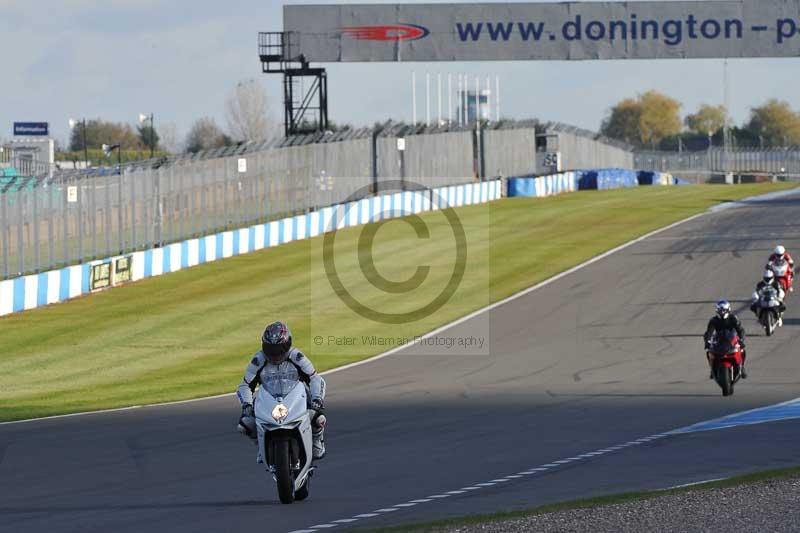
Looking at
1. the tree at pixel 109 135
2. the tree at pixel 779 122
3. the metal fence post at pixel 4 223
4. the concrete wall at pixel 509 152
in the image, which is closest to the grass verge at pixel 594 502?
the metal fence post at pixel 4 223

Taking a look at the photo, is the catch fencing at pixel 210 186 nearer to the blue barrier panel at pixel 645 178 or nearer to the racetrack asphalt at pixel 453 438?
the racetrack asphalt at pixel 453 438

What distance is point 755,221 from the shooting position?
167 ft

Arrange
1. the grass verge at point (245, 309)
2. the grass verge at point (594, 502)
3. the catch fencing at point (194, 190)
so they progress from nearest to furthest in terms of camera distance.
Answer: the grass verge at point (594, 502)
the grass verge at point (245, 309)
the catch fencing at point (194, 190)

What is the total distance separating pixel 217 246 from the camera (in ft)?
139

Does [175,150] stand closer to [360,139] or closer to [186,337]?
[360,139]

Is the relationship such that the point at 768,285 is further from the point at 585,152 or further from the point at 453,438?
the point at 585,152

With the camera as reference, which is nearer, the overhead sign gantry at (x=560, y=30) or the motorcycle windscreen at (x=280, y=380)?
the motorcycle windscreen at (x=280, y=380)

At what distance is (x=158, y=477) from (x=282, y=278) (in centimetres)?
2518

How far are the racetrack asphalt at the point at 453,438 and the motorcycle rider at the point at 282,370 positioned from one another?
683 mm

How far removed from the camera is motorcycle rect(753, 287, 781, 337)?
1046 inches

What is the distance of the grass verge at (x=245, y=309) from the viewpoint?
2323cm

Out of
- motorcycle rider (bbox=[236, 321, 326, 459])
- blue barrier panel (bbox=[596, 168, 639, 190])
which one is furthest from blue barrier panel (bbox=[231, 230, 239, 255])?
blue barrier panel (bbox=[596, 168, 639, 190])

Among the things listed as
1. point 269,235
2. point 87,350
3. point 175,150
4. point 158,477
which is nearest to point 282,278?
point 269,235

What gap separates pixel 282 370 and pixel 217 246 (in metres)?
31.0
